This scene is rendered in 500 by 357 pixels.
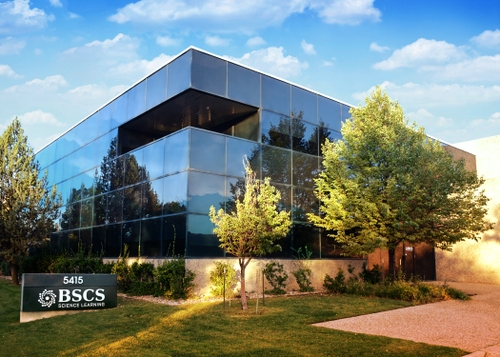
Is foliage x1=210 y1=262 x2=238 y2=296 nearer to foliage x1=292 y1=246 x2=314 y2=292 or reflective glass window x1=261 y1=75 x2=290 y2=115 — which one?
foliage x1=292 y1=246 x2=314 y2=292

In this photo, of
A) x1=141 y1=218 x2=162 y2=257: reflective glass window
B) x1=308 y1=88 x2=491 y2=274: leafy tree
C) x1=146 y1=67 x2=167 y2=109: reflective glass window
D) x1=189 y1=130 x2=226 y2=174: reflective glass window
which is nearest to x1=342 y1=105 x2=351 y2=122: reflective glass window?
x1=308 y1=88 x2=491 y2=274: leafy tree

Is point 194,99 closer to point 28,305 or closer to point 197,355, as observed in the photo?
point 28,305

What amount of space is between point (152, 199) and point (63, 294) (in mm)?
6452

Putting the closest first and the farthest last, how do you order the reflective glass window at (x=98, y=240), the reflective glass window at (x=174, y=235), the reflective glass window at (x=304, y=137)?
the reflective glass window at (x=174, y=235) < the reflective glass window at (x=304, y=137) < the reflective glass window at (x=98, y=240)

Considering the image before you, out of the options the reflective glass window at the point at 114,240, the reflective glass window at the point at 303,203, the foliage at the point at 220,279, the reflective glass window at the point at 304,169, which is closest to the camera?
the foliage at the point at 220,279

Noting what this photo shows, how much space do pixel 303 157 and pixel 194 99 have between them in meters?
5.66

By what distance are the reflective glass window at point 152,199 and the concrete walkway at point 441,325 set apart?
9284mm

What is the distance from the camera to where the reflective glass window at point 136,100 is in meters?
20.8

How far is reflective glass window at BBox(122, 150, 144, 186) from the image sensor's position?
20438mm

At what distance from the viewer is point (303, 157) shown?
21375mm

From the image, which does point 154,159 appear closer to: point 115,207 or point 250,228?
point 115,207

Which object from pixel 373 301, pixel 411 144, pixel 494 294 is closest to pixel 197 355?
pixel 373 301

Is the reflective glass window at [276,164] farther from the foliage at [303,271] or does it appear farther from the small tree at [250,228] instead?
the small tree at [250,228]

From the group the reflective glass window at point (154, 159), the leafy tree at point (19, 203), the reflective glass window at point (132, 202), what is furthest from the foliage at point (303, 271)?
the leafy tree at point (19, 203)
